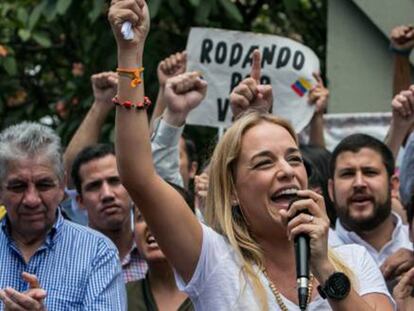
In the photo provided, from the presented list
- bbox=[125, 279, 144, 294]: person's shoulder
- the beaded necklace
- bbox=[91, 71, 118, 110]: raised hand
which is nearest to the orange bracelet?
the beaded necklace

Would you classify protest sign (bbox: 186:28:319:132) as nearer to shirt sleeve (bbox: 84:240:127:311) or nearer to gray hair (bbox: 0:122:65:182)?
gray hair (bbox: 0:122:65:182)

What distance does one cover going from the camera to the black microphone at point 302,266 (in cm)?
415

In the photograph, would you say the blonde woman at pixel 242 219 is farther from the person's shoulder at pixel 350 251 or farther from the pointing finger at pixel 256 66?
the pointing finger at pixel 256 66

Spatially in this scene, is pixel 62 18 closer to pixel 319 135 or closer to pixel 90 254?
pixel 319 135

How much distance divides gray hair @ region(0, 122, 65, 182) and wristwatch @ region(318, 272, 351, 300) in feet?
5.93

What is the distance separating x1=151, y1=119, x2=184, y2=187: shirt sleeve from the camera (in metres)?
6.48

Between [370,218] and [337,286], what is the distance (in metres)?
2.32

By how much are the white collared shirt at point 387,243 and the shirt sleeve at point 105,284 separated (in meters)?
1.50

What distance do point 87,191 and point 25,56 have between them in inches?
140

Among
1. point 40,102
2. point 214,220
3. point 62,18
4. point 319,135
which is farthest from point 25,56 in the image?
point 214,220

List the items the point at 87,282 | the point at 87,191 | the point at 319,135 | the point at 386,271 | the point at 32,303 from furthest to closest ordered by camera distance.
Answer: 1. the point at 319,135
2. the point at 87,191
3. the point at 386,271
4. the point at 87,282
5. the point at 32,303

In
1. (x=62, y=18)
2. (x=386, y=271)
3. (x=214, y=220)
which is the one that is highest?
(x=62, y=18)

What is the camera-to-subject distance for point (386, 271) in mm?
5926

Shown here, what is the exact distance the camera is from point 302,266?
416cm
